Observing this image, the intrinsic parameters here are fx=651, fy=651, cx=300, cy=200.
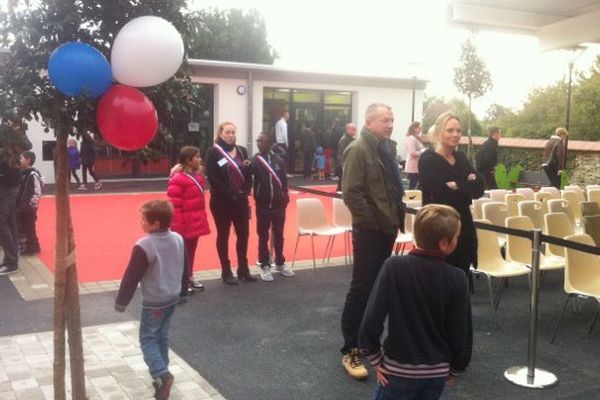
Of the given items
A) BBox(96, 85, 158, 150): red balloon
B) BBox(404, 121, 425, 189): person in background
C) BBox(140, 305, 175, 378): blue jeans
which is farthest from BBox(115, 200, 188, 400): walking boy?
BBox(404, 121, 425, 189): person in background

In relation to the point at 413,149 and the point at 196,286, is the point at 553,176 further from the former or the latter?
the point at 196,286

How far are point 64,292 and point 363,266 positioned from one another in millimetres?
1966

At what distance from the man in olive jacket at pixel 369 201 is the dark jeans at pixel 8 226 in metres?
4.69

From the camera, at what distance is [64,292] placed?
3541 millimetres

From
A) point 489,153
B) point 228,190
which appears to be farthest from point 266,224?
point 489,153

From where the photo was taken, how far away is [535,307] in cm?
458

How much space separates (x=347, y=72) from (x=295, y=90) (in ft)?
5.99

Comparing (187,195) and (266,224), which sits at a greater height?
(187,195)

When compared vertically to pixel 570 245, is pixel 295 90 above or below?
above

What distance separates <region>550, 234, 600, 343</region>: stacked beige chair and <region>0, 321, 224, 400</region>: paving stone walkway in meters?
3.08

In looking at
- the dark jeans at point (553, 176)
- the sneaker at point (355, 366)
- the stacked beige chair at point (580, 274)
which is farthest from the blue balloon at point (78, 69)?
the dark jeans at point (553, 176)

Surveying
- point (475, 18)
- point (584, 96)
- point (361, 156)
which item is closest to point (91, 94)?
point (361, 156)

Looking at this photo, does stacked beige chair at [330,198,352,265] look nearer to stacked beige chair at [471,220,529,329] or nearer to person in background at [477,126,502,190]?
stacked beige chair at [471,220,529,329]

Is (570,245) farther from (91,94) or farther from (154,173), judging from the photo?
(154,173)
